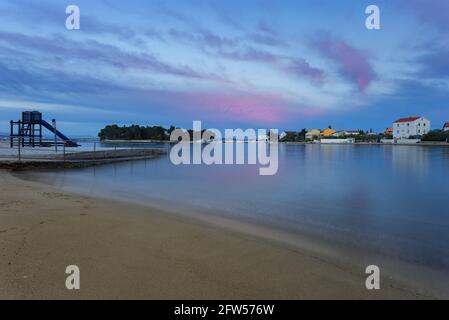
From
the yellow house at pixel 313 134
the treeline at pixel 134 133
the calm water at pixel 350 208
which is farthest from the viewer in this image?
the yellow house at pixel 313 134

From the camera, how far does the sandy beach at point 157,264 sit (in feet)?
10.2

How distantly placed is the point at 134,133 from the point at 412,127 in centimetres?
10286

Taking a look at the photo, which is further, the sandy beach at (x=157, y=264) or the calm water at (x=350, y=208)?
the calm water at (x=350, y=208)

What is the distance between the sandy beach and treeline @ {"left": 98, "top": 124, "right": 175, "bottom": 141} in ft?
437

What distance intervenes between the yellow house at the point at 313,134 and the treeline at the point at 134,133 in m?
62.6

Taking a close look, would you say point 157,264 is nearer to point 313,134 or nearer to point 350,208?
point 350,208

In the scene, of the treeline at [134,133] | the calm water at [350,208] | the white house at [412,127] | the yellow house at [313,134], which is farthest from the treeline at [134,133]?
the calm water at [350,208]

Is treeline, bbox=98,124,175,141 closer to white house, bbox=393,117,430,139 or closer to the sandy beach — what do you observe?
white house, bbox=393,117,430,139

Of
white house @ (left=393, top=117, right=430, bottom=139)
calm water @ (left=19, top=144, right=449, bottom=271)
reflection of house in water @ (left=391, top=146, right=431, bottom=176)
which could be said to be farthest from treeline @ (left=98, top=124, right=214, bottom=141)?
calm water @ (left=19, top=144, right=449, bottom=271)

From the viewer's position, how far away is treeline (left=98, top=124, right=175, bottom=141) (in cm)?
13400

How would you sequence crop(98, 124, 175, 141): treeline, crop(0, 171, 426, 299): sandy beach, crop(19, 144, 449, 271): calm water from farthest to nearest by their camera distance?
crop(98, 124, 175, 141): treeline, crop(19, 144, 449, 271): calm water, crop(0, 171, 426, 299): sandy beach

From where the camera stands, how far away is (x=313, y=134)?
150 meters

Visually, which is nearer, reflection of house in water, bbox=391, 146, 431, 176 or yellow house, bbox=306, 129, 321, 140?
reflection of house in water, bbox=391, 146, 431, 176

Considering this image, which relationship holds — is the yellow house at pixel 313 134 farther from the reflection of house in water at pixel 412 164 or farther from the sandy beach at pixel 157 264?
the sandy beach at pixel 157 264
